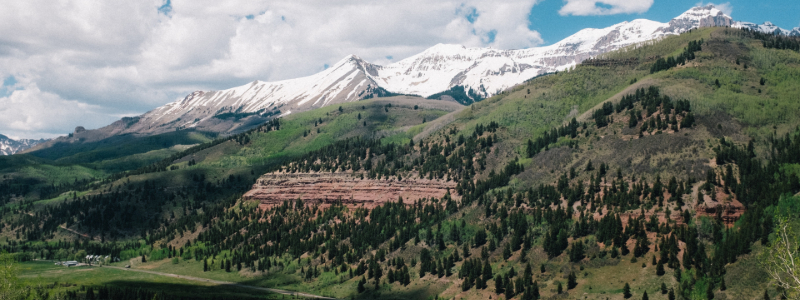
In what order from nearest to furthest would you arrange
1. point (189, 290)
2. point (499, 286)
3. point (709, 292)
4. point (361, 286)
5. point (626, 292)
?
point (709, 292) < point (626, 292) < point (499, 286) < point (361, 286) < point (189, 290)

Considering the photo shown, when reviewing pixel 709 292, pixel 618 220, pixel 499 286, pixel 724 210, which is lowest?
pixel 499 286

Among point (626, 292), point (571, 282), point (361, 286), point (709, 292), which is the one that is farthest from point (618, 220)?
point (361, 286)

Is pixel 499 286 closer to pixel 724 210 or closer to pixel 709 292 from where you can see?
pixel 709 292

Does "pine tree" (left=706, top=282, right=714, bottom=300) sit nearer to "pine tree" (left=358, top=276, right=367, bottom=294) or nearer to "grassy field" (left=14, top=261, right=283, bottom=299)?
"pine tree" (left=358, top=276, right=367, bottom=294)

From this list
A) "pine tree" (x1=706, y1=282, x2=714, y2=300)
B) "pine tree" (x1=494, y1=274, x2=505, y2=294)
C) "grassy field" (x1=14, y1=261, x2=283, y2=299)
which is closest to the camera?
"pine tree" (x1=706, y1=282, x2=714, y2=300)

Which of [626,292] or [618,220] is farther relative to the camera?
[618,220]

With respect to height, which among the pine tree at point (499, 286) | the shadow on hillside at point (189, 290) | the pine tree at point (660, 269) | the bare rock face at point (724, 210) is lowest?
the shadow on hillside at point (189, 290)

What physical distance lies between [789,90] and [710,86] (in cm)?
2172

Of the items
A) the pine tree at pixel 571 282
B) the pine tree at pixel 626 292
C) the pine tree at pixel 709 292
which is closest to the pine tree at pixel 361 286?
the pine tree at pixel 571 282

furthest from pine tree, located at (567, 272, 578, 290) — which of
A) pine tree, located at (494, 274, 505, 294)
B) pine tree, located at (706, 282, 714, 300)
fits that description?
pine tree, located at (706, 282, 714, 300)

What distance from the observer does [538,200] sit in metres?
170

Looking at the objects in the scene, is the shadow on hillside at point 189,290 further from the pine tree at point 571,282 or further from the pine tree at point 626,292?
the pine tree at point 626,292

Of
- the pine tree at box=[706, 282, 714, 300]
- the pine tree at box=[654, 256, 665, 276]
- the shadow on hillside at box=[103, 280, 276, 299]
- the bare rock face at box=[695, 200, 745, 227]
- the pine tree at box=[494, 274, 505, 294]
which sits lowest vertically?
the shadow on hillside at box=[103, 280, 276, 299]

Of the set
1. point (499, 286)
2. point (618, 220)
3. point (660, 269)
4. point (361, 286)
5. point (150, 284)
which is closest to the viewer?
point (660, 269)
